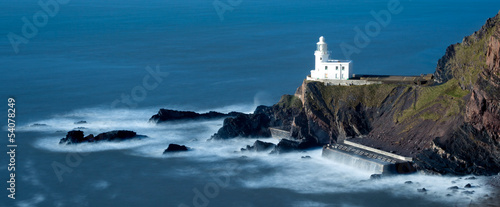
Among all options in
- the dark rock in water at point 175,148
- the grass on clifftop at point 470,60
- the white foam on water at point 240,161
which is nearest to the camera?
the white foam on water at point 240,161

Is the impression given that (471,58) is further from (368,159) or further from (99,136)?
(99,136)

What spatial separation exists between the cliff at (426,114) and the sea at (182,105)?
1.92 meters

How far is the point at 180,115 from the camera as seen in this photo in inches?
3110

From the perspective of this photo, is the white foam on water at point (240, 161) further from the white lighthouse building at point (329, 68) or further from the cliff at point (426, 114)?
the white lighthouse building at point (329, 68)

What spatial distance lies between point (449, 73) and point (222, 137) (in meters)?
19.6

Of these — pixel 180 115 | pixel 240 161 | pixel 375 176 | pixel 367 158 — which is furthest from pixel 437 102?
pixel 180 115

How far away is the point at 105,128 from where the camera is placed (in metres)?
76.1

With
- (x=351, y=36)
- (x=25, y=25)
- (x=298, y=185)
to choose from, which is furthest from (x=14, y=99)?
(x=25, y=25)

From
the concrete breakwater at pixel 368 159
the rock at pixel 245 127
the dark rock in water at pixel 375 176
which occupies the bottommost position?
the dark rock in water at pixel 375 176

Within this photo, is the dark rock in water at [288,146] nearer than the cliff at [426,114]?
No

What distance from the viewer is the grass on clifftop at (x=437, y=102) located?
6306 cm

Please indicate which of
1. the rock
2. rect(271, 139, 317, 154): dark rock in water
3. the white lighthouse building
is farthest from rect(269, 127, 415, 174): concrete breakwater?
the white lighthouse building

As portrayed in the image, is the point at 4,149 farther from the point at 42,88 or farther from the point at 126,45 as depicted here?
the point at 126,45

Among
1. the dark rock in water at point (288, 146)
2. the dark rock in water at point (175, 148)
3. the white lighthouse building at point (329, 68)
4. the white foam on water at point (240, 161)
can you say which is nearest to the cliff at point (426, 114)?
the dark rock in water at point (288, 146)
